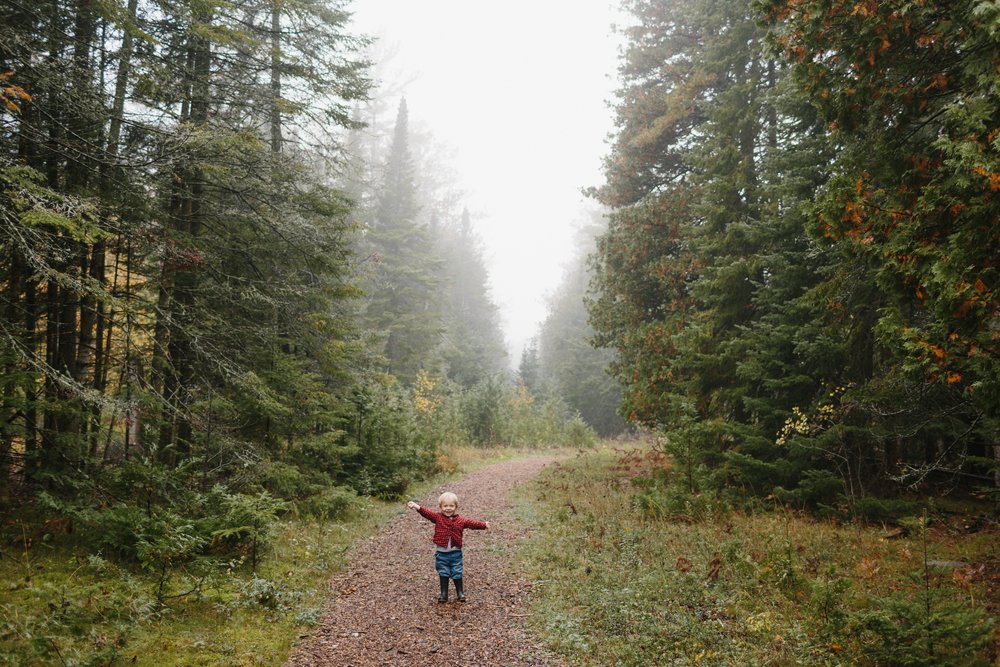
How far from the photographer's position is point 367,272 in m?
15.6

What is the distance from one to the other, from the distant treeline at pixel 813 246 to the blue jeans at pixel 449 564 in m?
5.56

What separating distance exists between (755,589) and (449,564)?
12.3 feet

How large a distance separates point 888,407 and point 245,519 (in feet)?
32.6

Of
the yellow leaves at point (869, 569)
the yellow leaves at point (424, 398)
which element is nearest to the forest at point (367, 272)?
the yellow leaves at point (869, 569)

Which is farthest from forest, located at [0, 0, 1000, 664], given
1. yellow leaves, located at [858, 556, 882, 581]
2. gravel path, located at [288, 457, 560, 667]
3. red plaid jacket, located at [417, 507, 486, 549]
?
red plaid jacket, located at [417, 507, 486, 549]

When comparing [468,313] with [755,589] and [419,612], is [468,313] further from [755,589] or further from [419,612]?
[755,589]

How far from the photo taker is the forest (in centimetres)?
557

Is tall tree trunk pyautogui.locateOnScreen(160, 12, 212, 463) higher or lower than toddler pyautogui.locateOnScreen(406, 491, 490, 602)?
higher

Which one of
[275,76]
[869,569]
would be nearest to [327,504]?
[869,569]

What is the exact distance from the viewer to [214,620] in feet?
17.9

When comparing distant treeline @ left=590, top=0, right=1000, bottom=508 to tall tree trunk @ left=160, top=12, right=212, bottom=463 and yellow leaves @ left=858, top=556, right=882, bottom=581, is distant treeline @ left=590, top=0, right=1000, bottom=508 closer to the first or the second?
yellow leaves @ left=858, top=556, right=882, bottom=581

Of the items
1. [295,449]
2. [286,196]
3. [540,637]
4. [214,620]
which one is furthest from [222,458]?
[540,637]

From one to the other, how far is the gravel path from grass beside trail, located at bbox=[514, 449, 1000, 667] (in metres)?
0.42

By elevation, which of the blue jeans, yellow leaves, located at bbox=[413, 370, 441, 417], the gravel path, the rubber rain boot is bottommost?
the gravel path
